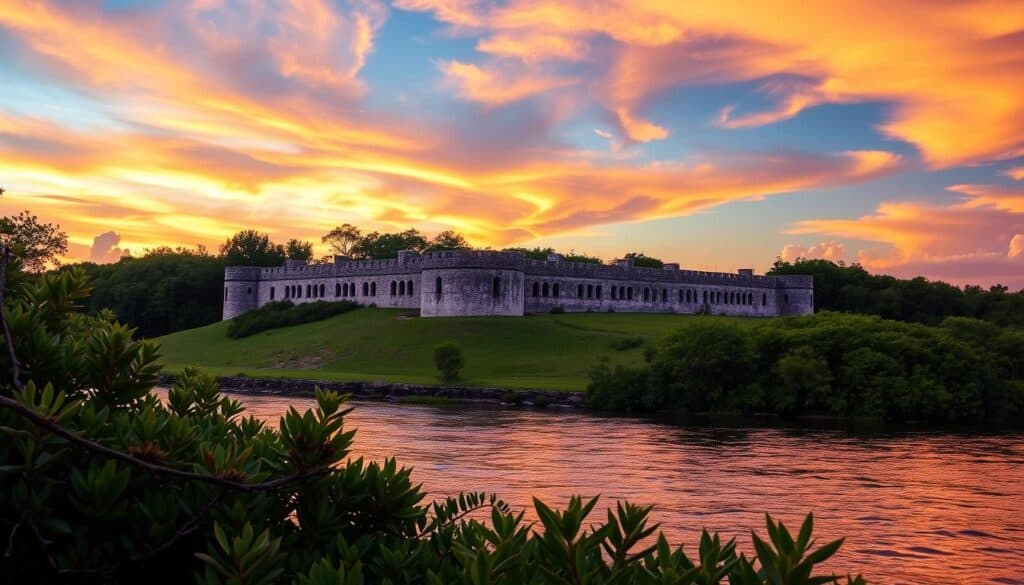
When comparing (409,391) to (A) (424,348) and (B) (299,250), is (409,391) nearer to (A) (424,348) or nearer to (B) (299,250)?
(A) (424,348)

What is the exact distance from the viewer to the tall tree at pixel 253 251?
419 ft

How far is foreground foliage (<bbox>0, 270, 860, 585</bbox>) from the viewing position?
4.10 meters

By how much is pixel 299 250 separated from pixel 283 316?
2073 inches

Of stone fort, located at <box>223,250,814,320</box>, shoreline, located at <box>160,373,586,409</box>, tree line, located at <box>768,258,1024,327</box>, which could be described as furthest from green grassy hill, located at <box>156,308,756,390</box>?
tree line, located at <box>768,258,1024,327</box>

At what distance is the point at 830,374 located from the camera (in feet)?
159

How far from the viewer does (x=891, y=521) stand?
19938 mm

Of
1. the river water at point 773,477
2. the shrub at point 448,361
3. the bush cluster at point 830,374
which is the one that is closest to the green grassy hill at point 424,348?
the shrub at point 448,361

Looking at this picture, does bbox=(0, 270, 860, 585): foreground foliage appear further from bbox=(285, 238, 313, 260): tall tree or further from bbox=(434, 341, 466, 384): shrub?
bbox=(285, 238, 313, 260): tall tree

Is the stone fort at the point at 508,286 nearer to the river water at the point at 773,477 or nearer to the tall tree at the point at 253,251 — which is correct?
the tall tree at the point at 253,251

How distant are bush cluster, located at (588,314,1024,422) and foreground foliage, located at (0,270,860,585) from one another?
144ft

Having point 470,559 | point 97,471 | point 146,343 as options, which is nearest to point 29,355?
point 146,343

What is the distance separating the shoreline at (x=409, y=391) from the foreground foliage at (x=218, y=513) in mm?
44823

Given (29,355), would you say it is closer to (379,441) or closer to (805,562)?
(805,562)

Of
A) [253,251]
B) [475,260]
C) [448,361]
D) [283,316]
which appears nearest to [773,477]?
[448,361]
